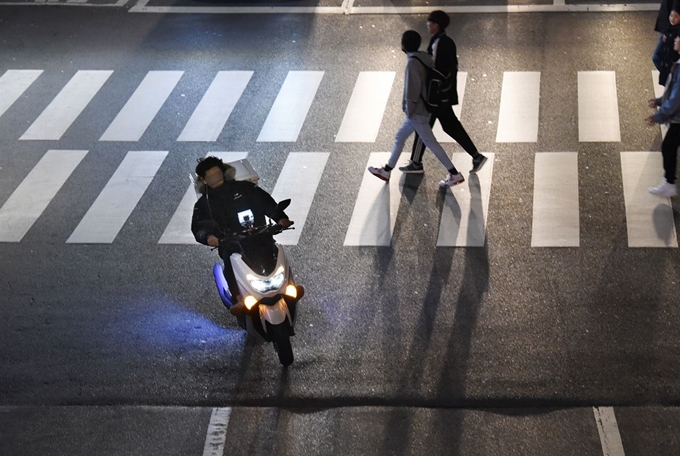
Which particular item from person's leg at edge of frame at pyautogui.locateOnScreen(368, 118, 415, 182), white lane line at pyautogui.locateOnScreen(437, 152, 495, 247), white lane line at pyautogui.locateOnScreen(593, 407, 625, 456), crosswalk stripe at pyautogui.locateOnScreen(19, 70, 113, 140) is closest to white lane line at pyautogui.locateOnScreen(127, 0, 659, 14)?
crosswalk stripe at pyautogui.locateOnScreen(19, 70, 113, 140)

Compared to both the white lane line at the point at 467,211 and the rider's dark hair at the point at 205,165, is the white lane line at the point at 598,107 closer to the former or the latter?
the white lane line at the point at 467,211

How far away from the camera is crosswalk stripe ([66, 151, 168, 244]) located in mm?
10711

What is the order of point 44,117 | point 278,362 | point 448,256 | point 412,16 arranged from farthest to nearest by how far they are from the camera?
point 412,16 < point 44,117 < point 448,256 < point 278,362

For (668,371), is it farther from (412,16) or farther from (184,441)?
(412,16)

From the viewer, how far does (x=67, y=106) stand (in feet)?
44.9

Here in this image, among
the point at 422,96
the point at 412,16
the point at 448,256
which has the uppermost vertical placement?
the point at 422,96

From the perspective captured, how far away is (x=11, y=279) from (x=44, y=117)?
4069mm

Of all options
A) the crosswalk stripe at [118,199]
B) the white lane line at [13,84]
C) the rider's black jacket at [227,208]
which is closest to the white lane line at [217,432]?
the rider's black jacket at [227,208]

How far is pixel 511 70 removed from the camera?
1354 centimetres

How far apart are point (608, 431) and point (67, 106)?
934 centimetres

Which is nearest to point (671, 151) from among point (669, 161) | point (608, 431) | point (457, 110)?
Answer: point (669, 161)

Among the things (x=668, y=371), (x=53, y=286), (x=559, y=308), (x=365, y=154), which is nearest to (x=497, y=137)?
(x=365, y=154)

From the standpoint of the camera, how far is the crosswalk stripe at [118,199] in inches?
422

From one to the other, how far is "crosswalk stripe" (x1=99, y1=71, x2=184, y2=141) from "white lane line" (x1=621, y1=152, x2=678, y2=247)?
6376mm
